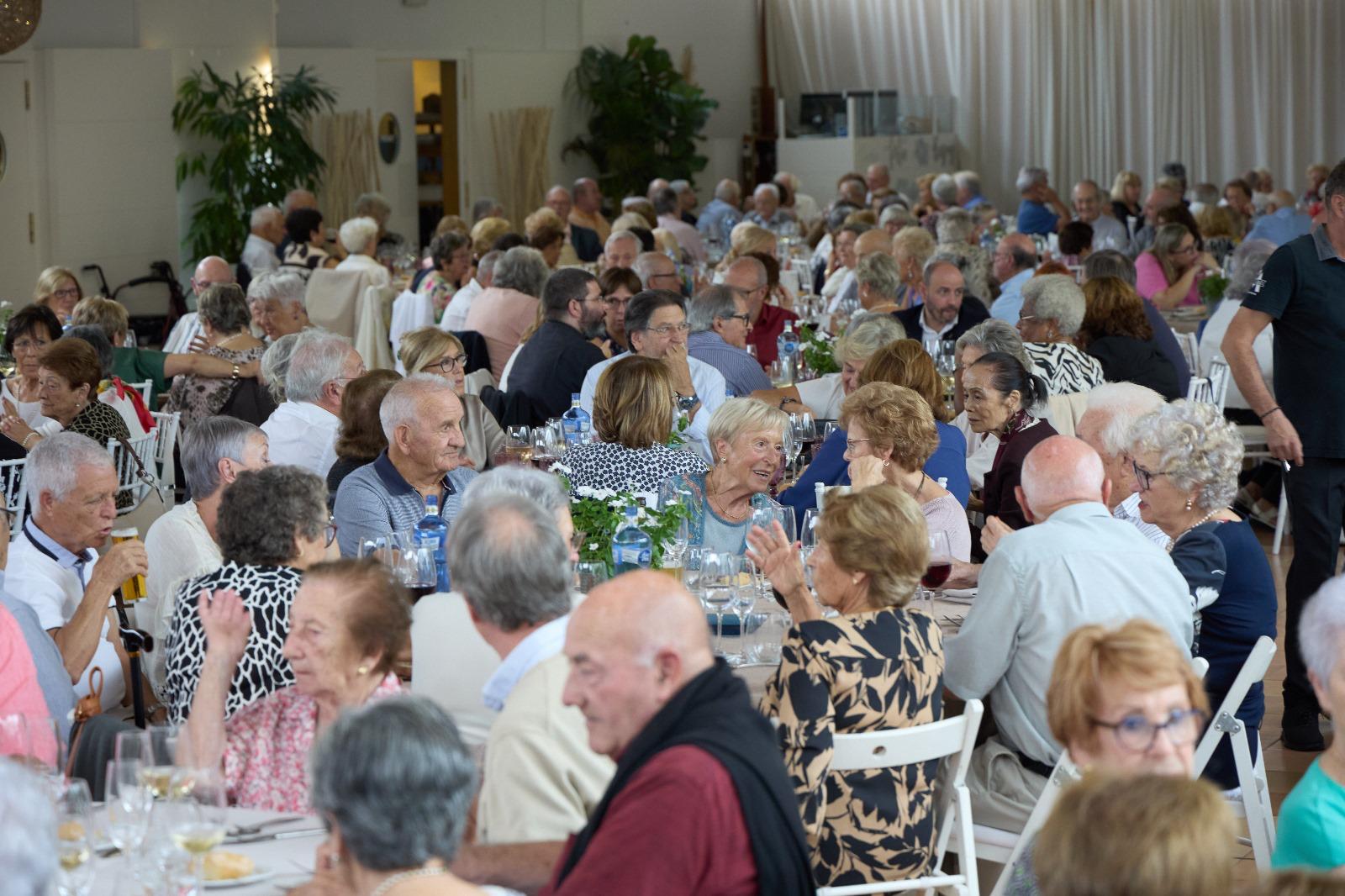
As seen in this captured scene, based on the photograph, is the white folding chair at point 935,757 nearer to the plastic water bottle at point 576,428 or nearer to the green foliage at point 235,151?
the plastic water bottle at point 576,428

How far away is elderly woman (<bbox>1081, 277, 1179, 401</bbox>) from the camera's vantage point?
675cm

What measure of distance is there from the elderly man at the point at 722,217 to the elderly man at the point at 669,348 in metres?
6.63

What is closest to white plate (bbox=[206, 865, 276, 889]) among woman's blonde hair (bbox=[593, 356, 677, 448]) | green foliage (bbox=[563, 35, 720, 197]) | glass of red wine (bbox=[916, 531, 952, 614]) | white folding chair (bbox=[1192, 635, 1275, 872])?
glass of red wine (bbox=[916, 531, 952, 614])

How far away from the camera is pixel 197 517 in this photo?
424 centimetres

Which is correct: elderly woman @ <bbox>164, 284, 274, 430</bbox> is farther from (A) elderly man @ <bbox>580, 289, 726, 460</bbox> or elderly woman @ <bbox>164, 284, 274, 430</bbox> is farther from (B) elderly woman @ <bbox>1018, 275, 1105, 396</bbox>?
(B) elderly woman @ <bbox>1018, 275, 1105, 396</bbox>

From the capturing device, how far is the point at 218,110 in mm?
12852

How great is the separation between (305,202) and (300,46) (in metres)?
3.35

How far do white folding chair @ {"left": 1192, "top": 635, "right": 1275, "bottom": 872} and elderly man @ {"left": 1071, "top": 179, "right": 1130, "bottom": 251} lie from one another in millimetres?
9430

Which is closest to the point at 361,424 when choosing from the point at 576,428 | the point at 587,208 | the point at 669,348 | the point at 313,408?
the point at 313,408

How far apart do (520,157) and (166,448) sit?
10.0 m

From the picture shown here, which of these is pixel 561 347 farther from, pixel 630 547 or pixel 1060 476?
pixel 1060 476

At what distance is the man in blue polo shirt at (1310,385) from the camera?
193 inches

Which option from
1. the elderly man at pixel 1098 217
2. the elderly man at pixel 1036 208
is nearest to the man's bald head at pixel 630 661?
the elderly man at pixel 1098 217

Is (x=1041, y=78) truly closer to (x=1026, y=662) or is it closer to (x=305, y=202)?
(x=305, y=202)
